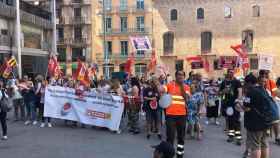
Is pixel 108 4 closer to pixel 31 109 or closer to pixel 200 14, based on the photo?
pixel 200 14

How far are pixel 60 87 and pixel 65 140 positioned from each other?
3226 millimetres

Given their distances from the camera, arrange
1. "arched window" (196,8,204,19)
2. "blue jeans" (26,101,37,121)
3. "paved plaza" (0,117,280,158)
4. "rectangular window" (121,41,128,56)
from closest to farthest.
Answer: "paved plaza" (0,117,280,158) < "blue jeans" (26,101,37,121) < "arched window" (196,8,204,19) < "rectangular window" (121,41,128,56)

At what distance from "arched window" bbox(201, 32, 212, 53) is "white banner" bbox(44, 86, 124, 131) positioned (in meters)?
46.6

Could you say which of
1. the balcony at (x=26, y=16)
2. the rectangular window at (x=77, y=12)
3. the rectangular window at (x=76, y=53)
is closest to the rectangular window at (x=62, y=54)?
the rectangular window at (x=76, y=53)

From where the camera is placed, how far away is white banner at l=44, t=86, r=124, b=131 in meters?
13.6

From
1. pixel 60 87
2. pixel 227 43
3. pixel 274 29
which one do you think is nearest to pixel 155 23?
pixel 227 43

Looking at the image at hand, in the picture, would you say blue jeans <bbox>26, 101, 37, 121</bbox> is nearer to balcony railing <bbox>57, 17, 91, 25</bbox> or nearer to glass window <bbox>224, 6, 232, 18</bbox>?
glass window <bbox>224, 6, 232, 18</bbox>

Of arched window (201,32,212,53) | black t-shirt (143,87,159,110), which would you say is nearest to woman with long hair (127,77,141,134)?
black t-shirt (143,87,159,110)

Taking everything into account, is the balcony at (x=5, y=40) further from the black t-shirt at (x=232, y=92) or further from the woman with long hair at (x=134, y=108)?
the black t-shirt at (x=232, y=92)

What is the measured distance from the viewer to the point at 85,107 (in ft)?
46.8

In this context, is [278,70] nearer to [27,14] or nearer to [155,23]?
[155,23]

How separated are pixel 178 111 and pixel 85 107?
223 inches

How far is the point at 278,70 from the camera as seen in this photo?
57.6 m

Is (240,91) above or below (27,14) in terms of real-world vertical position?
below
